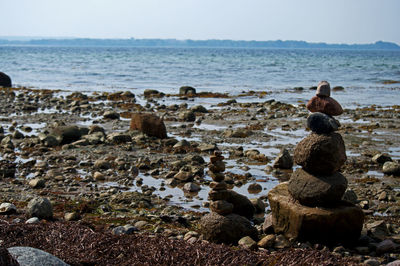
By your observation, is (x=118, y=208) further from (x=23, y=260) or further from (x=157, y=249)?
(x=23, y=260)

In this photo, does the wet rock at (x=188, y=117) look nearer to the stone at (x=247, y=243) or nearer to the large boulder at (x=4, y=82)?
the stone at (x=247, y=243)

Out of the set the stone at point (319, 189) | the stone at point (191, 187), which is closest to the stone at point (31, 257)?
the stone at point (319, 189)

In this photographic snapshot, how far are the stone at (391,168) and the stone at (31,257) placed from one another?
9.54 meters

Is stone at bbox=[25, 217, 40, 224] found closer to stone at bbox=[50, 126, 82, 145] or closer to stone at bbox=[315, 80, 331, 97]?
stone at bbox=[315, 80, 331, 97]

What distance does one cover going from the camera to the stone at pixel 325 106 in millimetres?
8648

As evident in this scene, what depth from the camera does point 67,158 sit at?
570 inches

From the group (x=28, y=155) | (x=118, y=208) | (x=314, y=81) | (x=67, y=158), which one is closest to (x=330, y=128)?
(x=118, y=208)

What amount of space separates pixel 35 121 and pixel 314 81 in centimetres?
3352

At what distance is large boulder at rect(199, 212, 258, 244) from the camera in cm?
820

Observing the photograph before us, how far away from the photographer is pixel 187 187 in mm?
11664

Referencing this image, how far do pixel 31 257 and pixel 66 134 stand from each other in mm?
11343

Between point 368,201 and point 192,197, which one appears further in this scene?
point 192,197

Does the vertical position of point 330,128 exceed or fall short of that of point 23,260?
it exceeds it

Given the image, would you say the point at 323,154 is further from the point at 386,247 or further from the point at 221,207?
the point at 221,207
